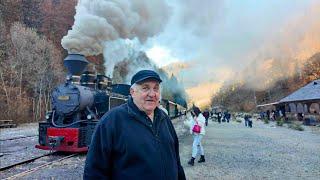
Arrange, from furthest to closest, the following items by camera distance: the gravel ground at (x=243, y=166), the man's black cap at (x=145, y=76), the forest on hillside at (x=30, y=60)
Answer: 1. the forest on hillside at (x=30, y=60)
2. the gravel ground at (x=243, y=166)
3. the man's black cap at (x=145, y=76)

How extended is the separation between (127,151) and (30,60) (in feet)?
110

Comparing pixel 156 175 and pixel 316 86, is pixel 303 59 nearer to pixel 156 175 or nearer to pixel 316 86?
pixel 316 86

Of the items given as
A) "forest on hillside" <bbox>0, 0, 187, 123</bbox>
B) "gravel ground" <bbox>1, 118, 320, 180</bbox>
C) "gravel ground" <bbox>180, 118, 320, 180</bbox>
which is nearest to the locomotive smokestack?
"gravel ground" <bbox>1, 118, 320, 180</bbox>

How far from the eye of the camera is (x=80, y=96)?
36.3 ft

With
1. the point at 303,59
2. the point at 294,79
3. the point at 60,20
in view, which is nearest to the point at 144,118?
the point at 60,20

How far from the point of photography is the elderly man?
2.31 meters

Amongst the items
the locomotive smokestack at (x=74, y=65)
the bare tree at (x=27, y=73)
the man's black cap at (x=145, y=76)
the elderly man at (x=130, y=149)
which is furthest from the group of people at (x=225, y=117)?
the elderly man at (x=130, y=149)

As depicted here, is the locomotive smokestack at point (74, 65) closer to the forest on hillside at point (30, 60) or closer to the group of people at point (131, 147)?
the group of people at point (131, 147)

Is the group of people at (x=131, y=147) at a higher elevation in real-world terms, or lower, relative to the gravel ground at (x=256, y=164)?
higher

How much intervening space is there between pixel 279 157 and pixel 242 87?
6650 cm

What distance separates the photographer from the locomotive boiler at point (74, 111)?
10.6m

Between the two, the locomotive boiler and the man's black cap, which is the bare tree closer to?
the locomotive boiler

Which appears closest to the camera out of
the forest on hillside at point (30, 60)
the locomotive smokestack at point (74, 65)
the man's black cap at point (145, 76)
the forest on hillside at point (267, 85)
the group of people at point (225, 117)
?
the man's black cap at point (145, 76)

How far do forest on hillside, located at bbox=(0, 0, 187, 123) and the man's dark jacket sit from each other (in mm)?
24644
